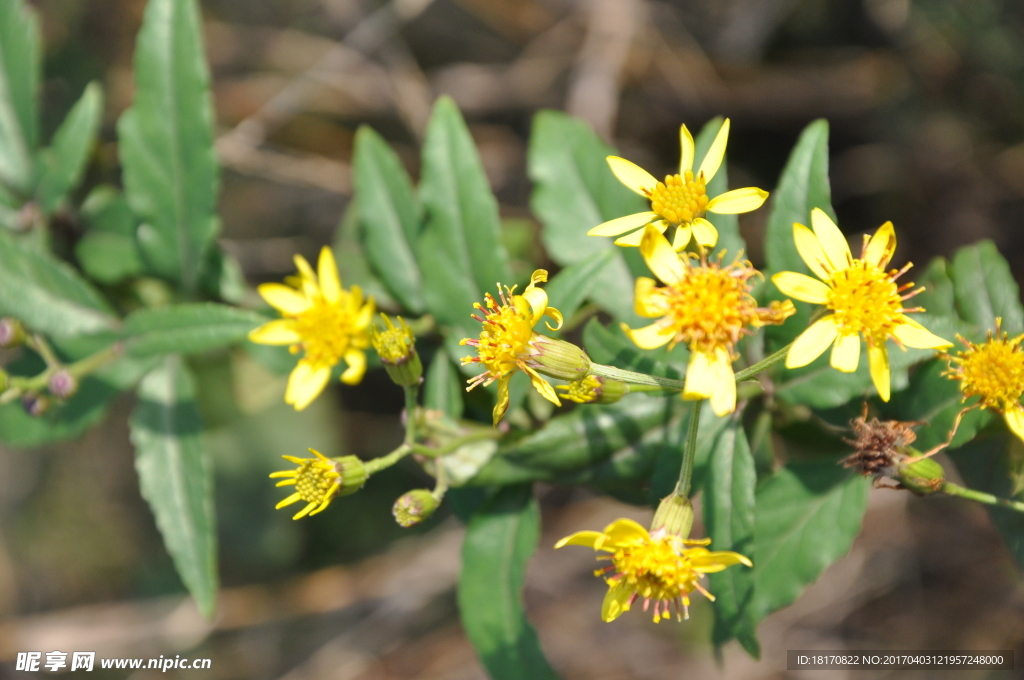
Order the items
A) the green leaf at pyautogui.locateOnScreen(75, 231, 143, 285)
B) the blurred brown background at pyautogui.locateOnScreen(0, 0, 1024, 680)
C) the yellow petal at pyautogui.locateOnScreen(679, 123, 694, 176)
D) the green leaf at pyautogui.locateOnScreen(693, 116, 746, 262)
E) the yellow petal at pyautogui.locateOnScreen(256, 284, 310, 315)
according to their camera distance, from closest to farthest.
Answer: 1. the yellow petal at pyautogui.locateOnScreen(679, 123, 694, 176)
2. the green leaf at pyautogui.locateOnScreen(693, 116, 746, 262)
3. the yellow petal at pyautogui.locateOnScreen(256, 284, 310, 315)
4. the green leaf at pyautogui.locateOnScreen(75, 231, 143, 285)
5. the blurred brown background at pyautogui.locateOnScreen(0, 0, 1024, 680)

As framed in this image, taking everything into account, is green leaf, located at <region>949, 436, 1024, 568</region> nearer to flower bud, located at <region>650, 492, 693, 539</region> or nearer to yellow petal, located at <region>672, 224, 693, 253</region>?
flower bud, located at <region>650, 492, 693, 539</region>

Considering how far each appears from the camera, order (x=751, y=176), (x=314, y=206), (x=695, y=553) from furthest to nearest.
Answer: (x=314, y=206), (x=751, y=176), (x=695, y=553)

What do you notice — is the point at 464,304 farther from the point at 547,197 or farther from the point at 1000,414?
the point at 1000,414

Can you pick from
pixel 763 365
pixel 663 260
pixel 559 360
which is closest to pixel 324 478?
pixel 559 360

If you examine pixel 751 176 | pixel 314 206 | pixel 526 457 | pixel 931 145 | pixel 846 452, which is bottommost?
pixel 526 457

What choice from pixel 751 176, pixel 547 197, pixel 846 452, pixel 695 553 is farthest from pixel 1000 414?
pixel 751 176

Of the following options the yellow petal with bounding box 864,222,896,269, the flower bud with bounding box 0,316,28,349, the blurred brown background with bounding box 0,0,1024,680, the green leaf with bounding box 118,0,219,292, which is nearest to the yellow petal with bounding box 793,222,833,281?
the yellow petal with bounding box 864,222,896,269
